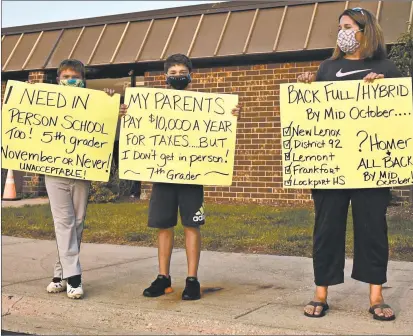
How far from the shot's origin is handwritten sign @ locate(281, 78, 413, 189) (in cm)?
488

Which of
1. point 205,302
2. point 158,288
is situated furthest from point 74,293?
point 205,302

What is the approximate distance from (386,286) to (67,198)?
2.79 meters

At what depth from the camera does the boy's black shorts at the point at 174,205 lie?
5.44 m

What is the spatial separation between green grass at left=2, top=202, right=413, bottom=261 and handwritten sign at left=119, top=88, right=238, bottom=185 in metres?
2.57

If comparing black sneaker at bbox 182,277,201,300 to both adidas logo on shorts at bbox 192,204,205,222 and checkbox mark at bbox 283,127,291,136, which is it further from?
checkbox mark at bbox 283,127,291,136

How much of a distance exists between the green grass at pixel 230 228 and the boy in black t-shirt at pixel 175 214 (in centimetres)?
248

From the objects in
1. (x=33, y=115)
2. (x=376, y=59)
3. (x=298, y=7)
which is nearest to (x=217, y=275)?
(x=33, y=115)

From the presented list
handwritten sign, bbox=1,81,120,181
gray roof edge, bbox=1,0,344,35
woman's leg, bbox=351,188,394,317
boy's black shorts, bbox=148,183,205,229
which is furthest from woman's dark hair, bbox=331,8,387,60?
gray roof edge, bbox=1,0,344,35

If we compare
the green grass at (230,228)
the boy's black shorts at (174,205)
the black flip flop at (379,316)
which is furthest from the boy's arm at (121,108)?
the green grass at (230,228)

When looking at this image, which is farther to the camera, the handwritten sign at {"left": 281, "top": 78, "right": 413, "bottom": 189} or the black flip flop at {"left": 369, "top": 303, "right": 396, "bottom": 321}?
the handwritten sign at {"left": 281, "top": 78, "right": 413, "bottom": 189}

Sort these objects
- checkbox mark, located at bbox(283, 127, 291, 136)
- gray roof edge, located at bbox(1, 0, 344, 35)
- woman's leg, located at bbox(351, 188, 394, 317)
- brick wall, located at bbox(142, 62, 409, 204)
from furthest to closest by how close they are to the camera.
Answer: gray roof edge, located at bbox(1, 0, 344, 35)
brick wall, located at bbox(142, 62, 409, 204)
checkbox mark, located at bbox(283, 127, 291, 136)
woman's leg, located at bbox(351, 188, 394, 317)

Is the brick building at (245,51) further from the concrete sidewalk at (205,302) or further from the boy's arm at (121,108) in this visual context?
the boy's arm at (121,108)

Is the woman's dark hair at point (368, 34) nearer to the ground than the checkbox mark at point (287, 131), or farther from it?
farther from it

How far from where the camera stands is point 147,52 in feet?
42.3
